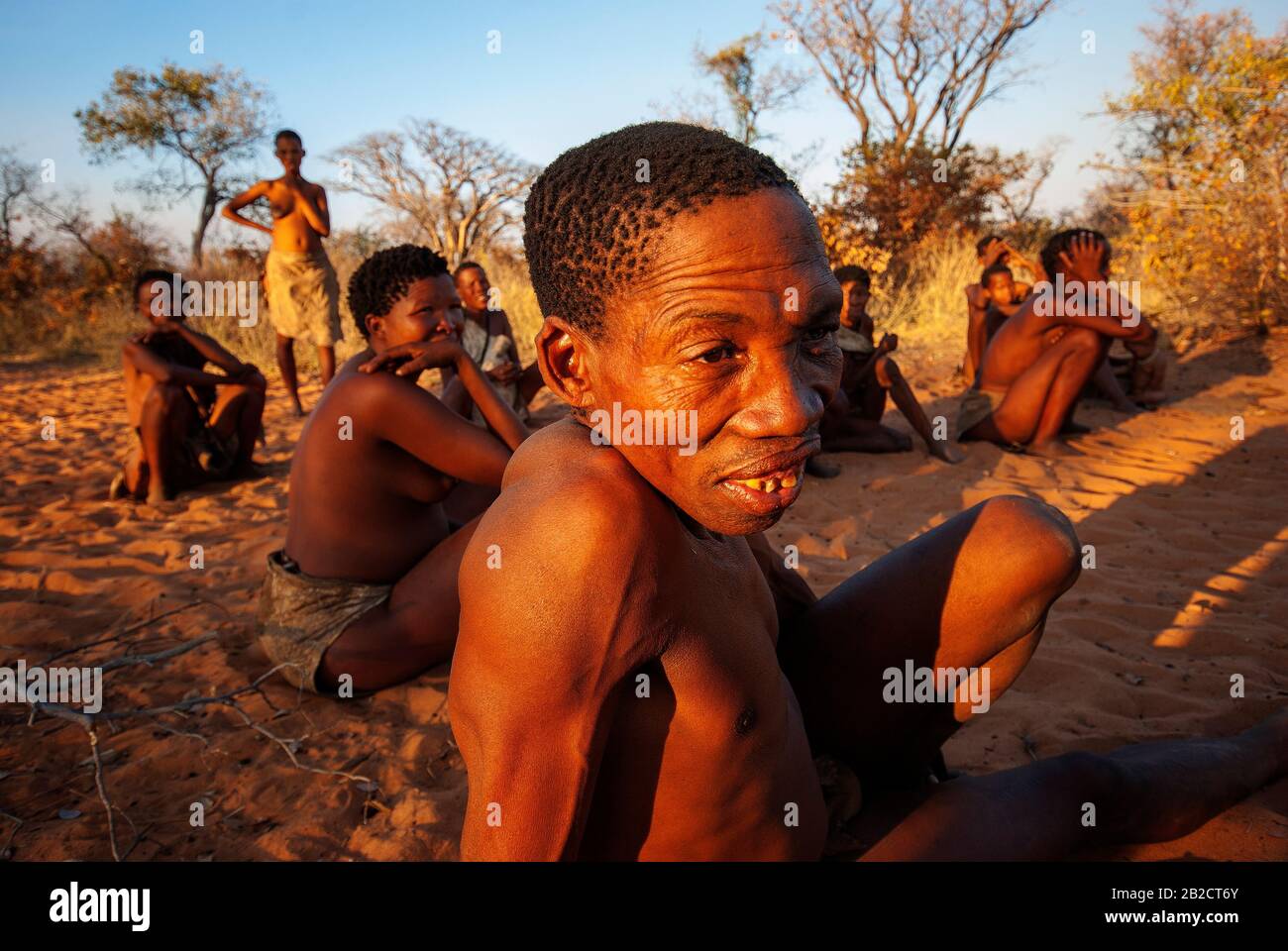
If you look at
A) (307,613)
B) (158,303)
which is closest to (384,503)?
(307,613)

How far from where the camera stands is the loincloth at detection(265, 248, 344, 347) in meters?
7.53

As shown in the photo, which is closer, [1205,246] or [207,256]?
[1205,246]

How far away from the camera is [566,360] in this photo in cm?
125

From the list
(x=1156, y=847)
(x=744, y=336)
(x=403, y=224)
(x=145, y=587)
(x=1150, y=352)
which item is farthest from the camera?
(x=403, y=224)

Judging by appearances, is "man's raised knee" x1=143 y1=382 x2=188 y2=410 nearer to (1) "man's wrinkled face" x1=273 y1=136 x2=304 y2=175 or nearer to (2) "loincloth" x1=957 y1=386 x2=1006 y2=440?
(1) "man's wrinkled face" x1=273 y1=136 x2=304 y2=175

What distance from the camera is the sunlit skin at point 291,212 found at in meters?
7.36

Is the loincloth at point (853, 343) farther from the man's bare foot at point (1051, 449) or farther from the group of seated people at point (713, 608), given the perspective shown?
the group of seated people at point (713, 608)

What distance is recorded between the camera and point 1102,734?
7.23 ft

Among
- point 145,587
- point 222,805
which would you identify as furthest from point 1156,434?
point 145,587

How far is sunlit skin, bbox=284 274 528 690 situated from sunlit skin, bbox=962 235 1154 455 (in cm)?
415

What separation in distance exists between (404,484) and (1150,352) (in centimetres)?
620

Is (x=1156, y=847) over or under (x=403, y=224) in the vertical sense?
under

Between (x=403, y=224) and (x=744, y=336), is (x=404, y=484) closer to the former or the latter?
(x=744, y=336)
